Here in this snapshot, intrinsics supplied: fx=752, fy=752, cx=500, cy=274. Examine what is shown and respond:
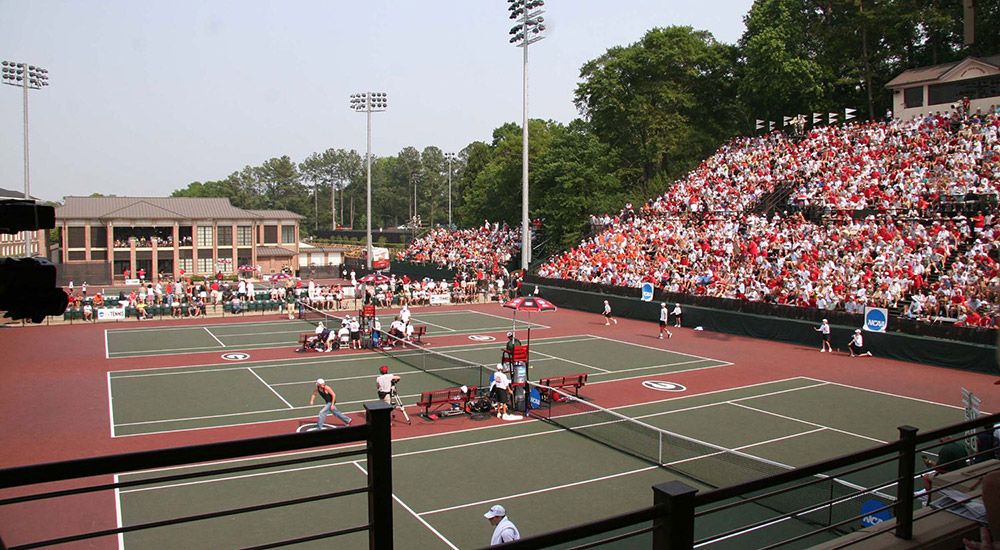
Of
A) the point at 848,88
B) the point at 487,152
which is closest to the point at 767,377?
the point at 848,88

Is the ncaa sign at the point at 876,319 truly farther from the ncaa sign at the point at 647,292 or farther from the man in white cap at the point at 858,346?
the ncaa sign at the point at 647,292

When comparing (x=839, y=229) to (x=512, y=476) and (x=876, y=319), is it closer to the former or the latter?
(x=876, y=319)

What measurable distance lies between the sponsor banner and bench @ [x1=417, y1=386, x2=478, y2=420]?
28.4m

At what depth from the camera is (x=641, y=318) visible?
1657 inches

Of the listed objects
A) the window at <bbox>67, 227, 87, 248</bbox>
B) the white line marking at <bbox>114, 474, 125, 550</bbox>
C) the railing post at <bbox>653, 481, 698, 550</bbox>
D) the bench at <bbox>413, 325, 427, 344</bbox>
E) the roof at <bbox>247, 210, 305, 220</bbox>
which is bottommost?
the white line marking at <bbox>114, 474, 125, 550</bbox>

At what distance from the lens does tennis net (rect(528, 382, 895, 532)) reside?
41.9ft

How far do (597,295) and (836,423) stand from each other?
2548cm

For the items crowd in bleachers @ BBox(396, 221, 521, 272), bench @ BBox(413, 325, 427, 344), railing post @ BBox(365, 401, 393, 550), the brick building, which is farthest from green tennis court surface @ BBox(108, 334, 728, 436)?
the brick building

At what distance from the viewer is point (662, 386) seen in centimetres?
2495

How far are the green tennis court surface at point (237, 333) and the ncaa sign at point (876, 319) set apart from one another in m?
13.9

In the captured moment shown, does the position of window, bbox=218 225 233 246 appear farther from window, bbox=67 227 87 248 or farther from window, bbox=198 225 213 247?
window, bbox=67 227 87 248

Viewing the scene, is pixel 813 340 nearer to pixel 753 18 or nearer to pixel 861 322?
pixel 861 322

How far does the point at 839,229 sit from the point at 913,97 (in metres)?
21.3

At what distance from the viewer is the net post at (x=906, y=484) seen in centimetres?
548
